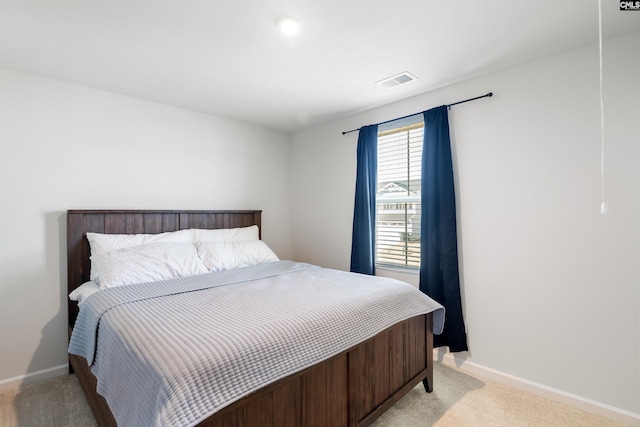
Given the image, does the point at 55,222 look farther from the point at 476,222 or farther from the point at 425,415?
the point at 476,222

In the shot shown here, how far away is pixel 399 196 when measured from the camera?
304 cm

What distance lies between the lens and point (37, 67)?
2285mm

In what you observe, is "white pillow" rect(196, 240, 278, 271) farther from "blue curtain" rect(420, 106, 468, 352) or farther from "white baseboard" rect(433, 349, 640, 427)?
"white baseboard" rect(433, 349, 640, 427)

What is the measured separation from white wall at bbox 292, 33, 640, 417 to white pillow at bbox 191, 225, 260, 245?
2129mm

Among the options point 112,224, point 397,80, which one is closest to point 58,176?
point 112,224

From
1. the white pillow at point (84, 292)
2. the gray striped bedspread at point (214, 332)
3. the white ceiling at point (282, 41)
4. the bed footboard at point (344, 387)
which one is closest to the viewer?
the gray striped bedspread at point (214, 332)

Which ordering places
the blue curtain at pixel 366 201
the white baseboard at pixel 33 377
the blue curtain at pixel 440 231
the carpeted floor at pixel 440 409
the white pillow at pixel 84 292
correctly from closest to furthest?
the carpeted floor at pixel 440 409 < the white pillow at pixel 84 292 < the white baseboard at pixel 33 377 < the blue curtain at pixel 440 231 < the blue curtain at pixel 366 201

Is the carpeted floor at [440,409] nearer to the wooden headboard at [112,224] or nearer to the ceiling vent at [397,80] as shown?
the wooden headboard at [112,224]

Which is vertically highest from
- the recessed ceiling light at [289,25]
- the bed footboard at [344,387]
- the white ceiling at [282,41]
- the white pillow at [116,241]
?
the white ceiling at [282,41]

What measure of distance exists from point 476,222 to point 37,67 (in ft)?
11.9

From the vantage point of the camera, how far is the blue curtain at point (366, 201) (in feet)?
10.3

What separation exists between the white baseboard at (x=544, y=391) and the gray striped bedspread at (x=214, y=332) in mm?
540

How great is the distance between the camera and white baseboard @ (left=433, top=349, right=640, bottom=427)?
1877 mm

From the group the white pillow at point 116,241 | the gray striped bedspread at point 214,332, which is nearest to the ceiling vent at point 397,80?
the gray striped bedspread at point 214,332
